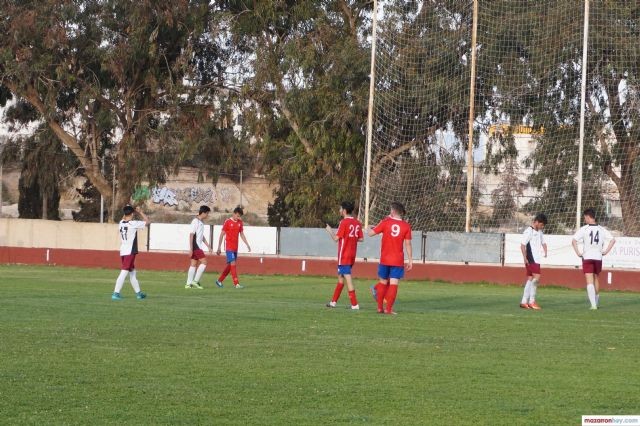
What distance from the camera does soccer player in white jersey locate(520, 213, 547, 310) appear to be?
23359mm

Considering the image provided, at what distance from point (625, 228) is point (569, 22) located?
8338 mm

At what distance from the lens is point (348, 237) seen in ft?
68.4

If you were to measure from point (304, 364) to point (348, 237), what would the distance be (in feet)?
29.0

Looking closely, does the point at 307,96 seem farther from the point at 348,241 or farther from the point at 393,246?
the point at 393,246

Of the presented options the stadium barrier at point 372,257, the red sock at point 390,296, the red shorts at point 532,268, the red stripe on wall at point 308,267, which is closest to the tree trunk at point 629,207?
the stadium barrier at point 372,257

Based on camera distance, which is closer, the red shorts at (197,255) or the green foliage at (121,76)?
the red shorts at (197,255)

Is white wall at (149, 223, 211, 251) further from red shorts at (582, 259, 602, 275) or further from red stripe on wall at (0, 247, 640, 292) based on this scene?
red shorts at (582, 259, 602, 275)

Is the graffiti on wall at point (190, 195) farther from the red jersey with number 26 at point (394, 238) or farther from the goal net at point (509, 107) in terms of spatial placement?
the red jersey with number 26 at point (394, 238)

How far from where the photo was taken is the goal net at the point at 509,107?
43.4 meters

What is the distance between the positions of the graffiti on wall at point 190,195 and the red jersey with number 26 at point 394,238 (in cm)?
5346

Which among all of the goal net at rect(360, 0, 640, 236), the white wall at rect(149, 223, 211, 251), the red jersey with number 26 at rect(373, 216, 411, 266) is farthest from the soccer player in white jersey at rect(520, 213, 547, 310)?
the white wall at rect(149, 223, 211, 251)

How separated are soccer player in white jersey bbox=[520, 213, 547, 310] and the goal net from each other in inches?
704

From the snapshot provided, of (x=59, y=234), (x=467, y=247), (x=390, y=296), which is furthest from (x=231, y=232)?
(x=59, y=234)

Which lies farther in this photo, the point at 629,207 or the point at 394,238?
the point at 629,207
